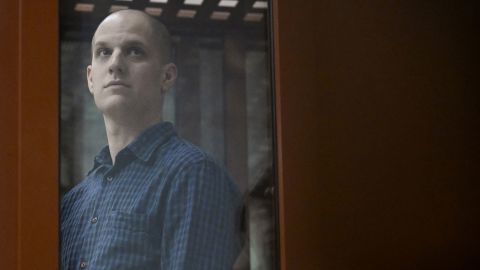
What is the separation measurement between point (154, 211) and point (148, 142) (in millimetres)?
240

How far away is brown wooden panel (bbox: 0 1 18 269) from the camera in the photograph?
7.66ft

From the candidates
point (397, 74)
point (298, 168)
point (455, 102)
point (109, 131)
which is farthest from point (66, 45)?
point (455, 102)

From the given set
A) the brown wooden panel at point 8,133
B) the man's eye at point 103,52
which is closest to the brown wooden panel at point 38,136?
the brown wooden panel at point 8,133

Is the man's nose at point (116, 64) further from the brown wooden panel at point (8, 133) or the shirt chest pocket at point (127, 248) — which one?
the shirt chest pocket at point (127, 248)

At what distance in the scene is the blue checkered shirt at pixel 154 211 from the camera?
92.9 inches

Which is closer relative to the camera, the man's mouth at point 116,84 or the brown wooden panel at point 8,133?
the brown wooden panel at point 8,133

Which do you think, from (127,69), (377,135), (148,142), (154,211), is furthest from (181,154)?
(377,135)

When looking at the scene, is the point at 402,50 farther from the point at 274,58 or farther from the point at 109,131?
the point at 109,131

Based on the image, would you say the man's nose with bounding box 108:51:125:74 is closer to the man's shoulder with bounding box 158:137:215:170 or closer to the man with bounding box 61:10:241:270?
the man with bounding box 61:10:241:270

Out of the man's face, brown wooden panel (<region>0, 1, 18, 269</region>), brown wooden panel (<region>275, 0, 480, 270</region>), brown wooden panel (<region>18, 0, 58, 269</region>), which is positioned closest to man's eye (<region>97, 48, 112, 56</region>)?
the man's face

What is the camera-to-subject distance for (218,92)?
2.52m

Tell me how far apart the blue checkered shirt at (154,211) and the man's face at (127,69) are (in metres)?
0.10

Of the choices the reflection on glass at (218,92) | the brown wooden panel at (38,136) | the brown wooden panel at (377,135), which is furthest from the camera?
the brown wooden panel at (377,135)

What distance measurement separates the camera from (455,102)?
2.70 metres
